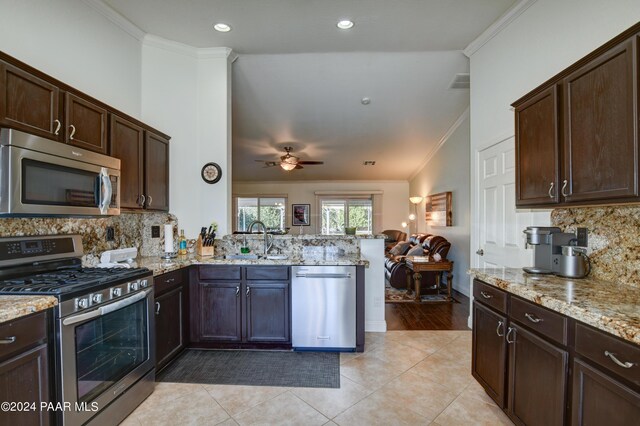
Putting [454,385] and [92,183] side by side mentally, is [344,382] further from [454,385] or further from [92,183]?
[92,183]

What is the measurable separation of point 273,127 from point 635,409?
562cm

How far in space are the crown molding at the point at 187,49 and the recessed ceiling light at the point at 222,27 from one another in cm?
36

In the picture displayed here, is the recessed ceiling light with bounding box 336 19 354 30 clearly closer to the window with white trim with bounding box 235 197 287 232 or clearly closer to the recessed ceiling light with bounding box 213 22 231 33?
the recessed ceiling light with bounding box 213 22 231 33

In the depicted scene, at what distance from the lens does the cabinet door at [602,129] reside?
142 centimetres

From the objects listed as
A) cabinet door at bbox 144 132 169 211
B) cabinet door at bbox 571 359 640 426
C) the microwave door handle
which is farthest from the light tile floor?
cabinet door at bbox 144 132 169 211

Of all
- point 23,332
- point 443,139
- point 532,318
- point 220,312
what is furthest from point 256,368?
point 443,139

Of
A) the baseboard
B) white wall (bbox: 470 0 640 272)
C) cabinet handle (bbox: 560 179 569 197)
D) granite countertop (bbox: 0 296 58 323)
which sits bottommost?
the baseboard

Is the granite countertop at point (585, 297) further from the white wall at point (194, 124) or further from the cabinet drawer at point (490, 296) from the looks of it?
the white wall at point (194, 124)

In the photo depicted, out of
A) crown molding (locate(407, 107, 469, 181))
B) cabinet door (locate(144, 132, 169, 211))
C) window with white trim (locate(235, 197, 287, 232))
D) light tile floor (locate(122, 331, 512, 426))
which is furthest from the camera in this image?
window with white trim (locate(235, 197, 287, 232))

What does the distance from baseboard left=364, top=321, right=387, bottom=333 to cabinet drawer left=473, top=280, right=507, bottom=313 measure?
1.51 m

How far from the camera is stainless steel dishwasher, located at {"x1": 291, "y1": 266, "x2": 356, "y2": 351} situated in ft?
9.36

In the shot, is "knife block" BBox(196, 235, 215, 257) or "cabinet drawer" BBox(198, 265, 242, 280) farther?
"knife block" BBox(196, 235, 215, 257)

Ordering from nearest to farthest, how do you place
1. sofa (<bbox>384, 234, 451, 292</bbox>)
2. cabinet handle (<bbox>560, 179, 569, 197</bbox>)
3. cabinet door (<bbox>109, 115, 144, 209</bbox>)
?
cabinet handle (<bbox>560, 179, 569, 197</bbox>) < cabinet door (<bbox>109, 115, 144, 209</bbox>) < sofa (<bbox>384, 234, 451, 292</bbox>)

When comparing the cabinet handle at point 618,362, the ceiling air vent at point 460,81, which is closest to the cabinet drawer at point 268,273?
the cabinet handle at point 618,362
